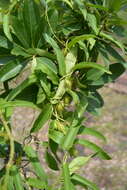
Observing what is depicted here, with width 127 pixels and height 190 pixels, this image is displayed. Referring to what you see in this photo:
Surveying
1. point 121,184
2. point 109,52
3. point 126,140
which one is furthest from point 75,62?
point 126,140

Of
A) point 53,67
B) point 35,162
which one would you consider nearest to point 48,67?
point 53,67

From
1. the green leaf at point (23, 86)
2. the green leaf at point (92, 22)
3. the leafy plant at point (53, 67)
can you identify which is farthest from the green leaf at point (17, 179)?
the green leaf at point (92, 22)

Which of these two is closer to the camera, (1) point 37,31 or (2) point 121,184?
(1) point 37,31

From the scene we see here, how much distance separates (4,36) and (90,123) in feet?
6.69

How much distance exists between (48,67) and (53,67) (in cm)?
1

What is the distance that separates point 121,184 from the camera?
2145 millimetres

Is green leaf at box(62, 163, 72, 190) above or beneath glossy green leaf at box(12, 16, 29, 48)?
beneath

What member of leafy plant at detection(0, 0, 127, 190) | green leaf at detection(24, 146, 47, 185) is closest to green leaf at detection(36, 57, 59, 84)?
leafy plant at detection(0, 0, 127, 190)

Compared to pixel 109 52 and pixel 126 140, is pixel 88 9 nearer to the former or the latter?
pixel 109 52

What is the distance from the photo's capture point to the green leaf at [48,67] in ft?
2.10

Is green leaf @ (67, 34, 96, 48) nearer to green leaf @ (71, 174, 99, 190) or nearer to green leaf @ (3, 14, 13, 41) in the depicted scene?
green leaf @ (3, 14, 13, 41)

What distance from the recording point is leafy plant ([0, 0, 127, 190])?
0.65 meters

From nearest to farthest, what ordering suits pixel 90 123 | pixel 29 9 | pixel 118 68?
pixel 29 9, pixel 118 68, pixel 90 123

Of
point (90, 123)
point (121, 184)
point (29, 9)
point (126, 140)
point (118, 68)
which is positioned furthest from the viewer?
point (90, 123)
